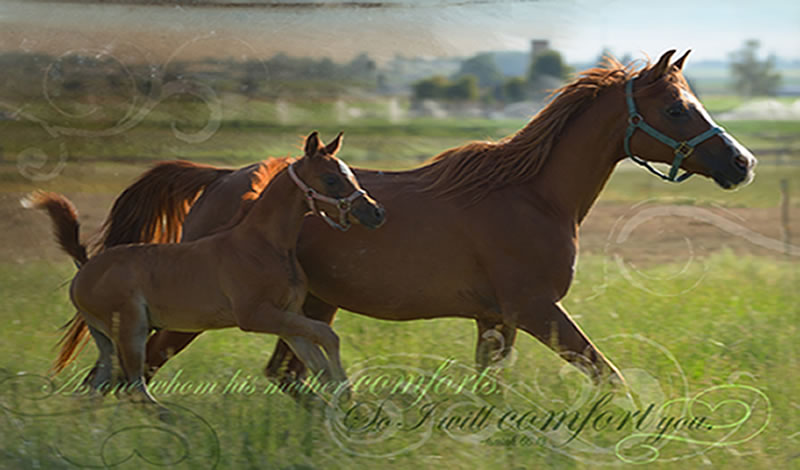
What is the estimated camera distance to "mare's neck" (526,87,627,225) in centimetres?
462

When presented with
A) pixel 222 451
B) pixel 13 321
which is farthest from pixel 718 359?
pixel 13 321

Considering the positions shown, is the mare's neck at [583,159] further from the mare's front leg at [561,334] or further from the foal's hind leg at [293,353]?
the foal's hind leg at [293,353]

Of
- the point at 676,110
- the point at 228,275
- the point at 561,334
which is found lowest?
the point at 561,334

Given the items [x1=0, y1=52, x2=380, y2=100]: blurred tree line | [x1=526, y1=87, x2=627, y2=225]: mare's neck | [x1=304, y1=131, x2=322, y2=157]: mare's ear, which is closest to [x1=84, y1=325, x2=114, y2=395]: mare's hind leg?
[x1=304, y1=131, x2=322, y2=157]: mare's ear

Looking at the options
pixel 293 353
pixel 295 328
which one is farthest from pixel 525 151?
pixel 293 353

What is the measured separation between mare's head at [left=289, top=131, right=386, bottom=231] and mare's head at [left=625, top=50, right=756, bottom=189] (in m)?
1.45

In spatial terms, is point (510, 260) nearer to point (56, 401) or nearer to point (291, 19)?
point (291, 19)

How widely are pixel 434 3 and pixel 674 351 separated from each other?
2815mm

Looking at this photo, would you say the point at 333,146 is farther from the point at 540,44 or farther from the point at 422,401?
the point at 540,44

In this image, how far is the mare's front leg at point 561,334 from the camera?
4.29 m

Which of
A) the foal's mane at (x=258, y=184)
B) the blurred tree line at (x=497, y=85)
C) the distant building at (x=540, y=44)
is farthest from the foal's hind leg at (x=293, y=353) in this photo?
the blurred tree line at (x=497, y=85)

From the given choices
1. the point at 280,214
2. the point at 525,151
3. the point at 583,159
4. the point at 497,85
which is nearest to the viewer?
the point at 280,214

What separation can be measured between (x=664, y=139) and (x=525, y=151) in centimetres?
74

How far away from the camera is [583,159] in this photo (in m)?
4.66
